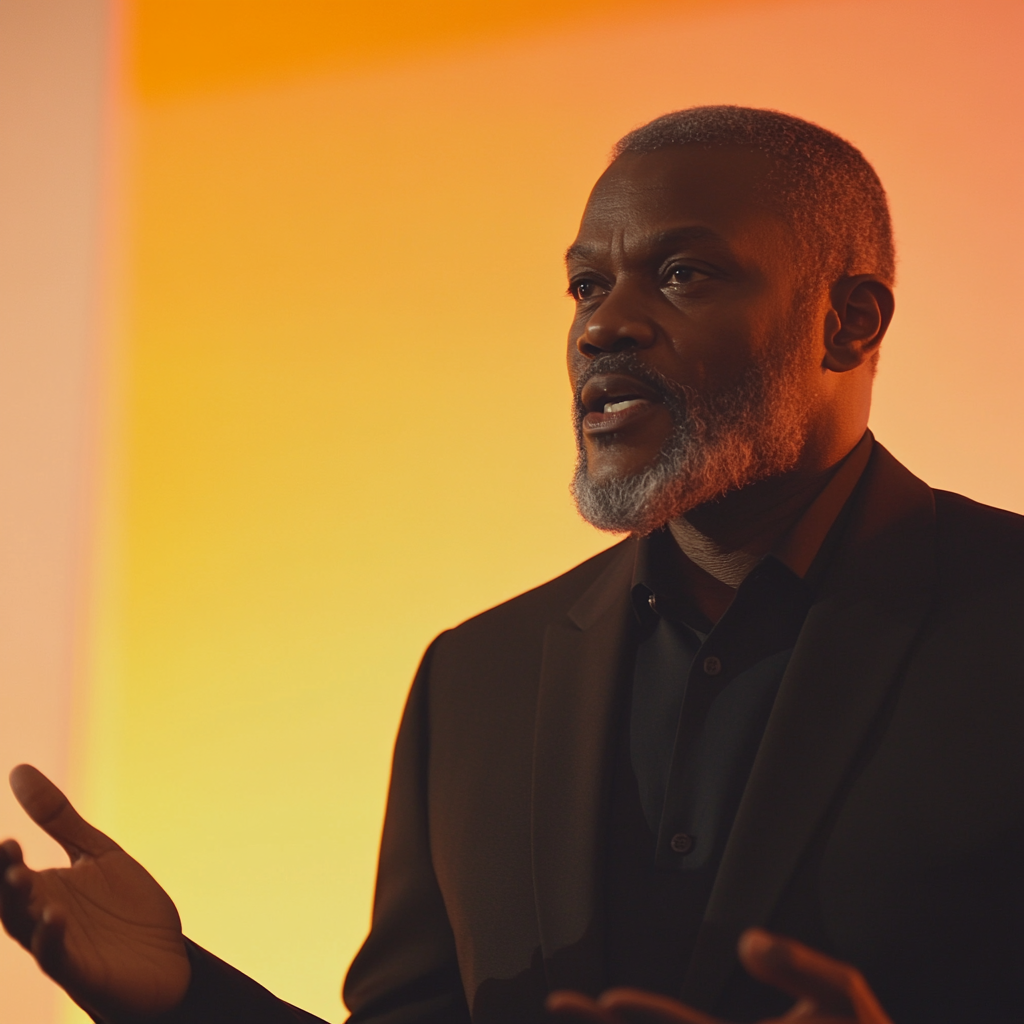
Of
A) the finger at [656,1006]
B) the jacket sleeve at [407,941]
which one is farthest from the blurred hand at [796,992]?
the jacket sleeve at [407,941]

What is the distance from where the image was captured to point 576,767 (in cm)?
143

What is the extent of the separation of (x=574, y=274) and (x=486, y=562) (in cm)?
85

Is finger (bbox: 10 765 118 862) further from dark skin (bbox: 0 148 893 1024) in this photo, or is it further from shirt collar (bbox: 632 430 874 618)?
shirt collar (bbox: 632 430 874 618)

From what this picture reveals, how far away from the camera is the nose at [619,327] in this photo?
1.41 metres

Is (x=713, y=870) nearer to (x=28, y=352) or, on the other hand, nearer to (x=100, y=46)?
(x=28, y=352)

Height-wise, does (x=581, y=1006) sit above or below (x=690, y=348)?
below

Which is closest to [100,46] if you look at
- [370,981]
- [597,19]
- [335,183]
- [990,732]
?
[335,183]

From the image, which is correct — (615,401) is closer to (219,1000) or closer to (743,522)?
(743,522)

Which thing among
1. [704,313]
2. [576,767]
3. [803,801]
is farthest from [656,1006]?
[704,313]

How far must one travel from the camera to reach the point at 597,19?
231 centimetres

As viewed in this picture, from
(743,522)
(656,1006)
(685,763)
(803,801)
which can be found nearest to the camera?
(656,1006)

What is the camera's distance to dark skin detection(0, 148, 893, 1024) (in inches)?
51.0

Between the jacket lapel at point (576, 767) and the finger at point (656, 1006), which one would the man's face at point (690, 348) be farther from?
the finger at point (656, 1006)

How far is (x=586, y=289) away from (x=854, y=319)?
1.03ft
